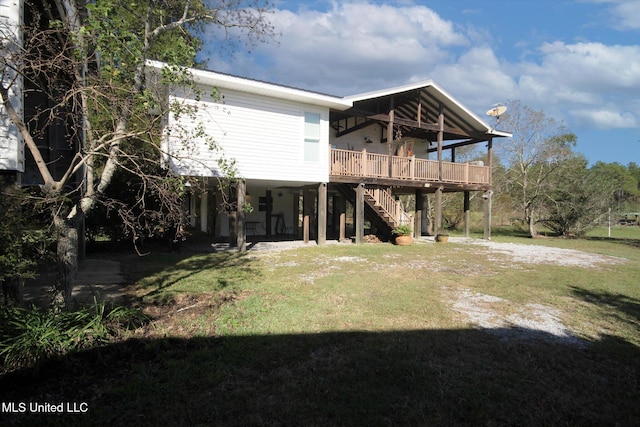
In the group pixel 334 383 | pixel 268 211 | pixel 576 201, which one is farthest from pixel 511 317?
pixel 576 201

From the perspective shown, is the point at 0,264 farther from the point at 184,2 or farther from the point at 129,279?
the point at 184,2

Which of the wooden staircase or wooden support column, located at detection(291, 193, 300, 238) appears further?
wooden support column, located at detection(291, 193, 300, 238)

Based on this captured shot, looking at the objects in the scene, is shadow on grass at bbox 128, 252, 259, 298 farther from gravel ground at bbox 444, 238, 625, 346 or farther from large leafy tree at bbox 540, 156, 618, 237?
large leafy tree at bbox 540, 156, 618, 237

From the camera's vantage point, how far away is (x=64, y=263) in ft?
13.9

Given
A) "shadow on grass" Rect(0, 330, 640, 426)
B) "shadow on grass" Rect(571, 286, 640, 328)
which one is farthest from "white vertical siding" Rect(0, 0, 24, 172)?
"shadow on grass" Rect(571, 286, 640, 328)

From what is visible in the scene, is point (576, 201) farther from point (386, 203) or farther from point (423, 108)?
point (386, 203)

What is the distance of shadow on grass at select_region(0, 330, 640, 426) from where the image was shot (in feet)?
8.95

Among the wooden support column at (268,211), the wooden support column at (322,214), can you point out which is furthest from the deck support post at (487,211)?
the wooden support column at (268,211)

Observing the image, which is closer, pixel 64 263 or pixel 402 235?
pixel 64 263

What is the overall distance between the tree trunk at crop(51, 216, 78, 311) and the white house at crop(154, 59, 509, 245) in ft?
12.9

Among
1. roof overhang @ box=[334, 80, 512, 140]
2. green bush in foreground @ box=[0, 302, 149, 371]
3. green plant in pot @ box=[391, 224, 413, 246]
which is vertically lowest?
green bush in foreground @ box=[0, 302, 149, 371]

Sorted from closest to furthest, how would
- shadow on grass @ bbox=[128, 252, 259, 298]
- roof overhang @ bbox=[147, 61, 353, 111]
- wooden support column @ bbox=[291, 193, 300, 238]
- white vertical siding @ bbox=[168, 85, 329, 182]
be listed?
shadow on grass @ bbox=[128, 252, 259, 298]
roof overhang @ bbox=[147, 61, 353, 111]
white vertical siding @ bbox=[168, 85, 329, 182]
wooden support column @ bbox=[291, 193, 300, 238]

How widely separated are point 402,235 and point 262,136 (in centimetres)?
666

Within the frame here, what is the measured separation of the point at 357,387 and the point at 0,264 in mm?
3588
